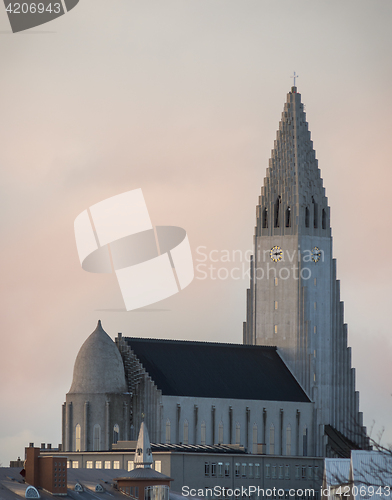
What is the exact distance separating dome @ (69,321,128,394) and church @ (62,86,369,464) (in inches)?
4.4

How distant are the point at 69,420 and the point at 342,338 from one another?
4033cm

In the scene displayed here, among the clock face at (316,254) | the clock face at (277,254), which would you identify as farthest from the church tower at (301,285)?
the clock face at (316,254)

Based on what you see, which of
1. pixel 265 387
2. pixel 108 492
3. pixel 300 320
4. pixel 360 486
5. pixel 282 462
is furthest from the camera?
pixel 300 320

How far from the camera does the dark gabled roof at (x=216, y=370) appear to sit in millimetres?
132750

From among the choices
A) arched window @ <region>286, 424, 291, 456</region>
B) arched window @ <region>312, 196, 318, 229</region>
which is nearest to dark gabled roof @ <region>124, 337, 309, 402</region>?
arched window @ <region>286, 424, 291, 456</region>

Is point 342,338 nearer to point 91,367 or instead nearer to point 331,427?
point 331,427

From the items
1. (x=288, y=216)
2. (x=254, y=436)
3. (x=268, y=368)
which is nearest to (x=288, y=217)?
(x=288, y=216)

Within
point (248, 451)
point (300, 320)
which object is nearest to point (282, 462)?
point (248, 451)

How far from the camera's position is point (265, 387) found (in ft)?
458

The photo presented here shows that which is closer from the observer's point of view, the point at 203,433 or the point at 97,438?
the point at 97,438

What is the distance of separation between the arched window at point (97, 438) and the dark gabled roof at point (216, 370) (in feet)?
27.0

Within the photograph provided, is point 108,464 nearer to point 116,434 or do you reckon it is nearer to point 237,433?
point 116,434

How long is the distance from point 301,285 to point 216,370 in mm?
18456

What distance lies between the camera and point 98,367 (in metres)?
130
